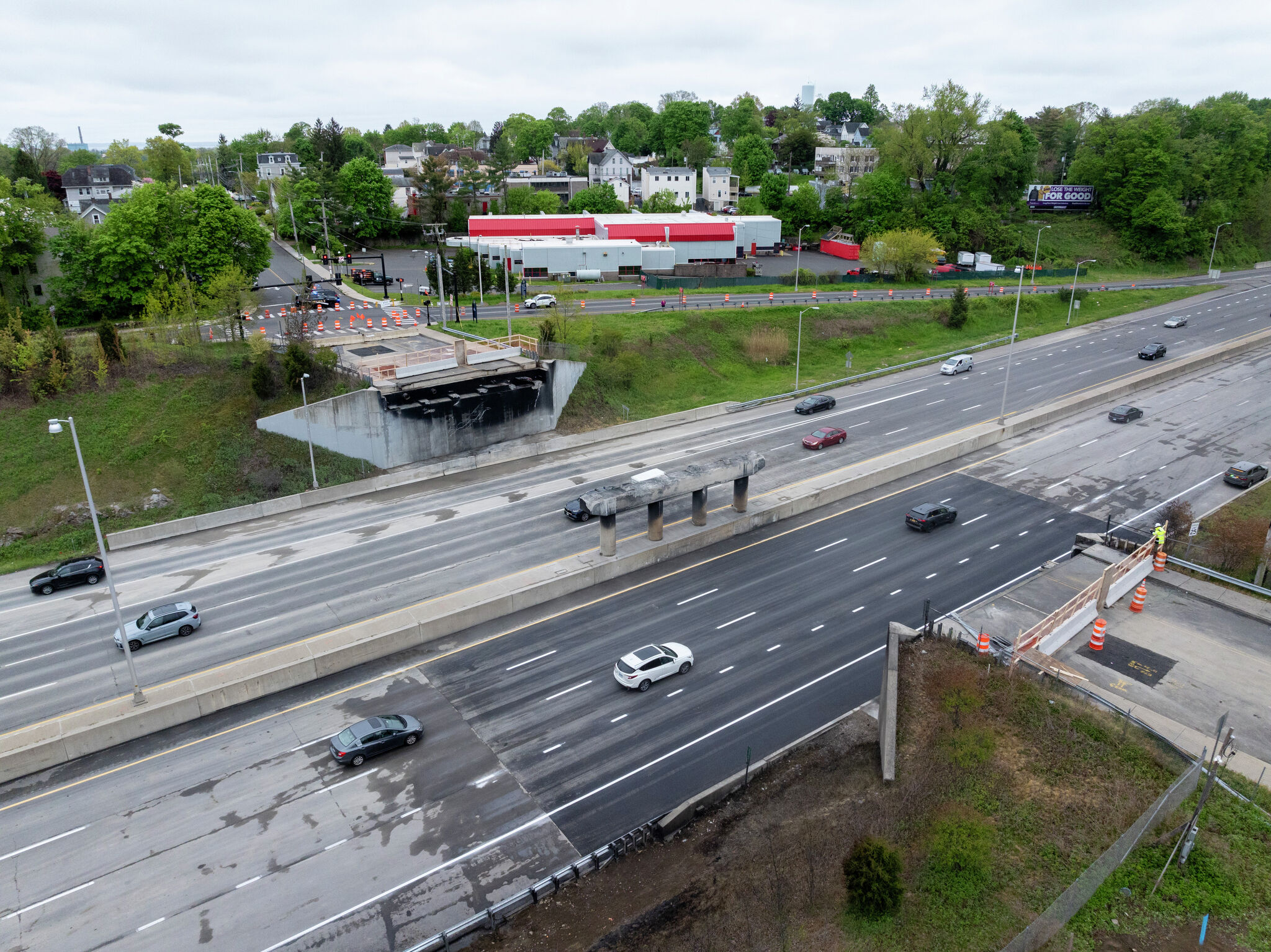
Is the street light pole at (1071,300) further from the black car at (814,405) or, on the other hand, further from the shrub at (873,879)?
the shrub at (873,879)

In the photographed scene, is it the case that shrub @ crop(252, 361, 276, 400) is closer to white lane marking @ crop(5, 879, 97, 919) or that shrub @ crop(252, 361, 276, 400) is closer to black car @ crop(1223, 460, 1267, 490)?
white lane marking @ crop(5, 879, 97, 919)

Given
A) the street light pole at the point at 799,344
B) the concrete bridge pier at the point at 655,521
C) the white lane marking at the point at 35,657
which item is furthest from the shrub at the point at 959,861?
the street light pole at the point at 799,344

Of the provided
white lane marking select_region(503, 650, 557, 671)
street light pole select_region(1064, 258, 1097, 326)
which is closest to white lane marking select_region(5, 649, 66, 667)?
white lane marking select_region(503, 650, 557, 671)

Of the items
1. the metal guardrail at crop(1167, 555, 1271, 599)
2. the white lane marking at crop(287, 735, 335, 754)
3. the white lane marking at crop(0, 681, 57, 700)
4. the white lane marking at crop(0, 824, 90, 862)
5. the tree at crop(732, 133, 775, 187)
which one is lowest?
the white lane marking at crop(0, 824, 90, 862)

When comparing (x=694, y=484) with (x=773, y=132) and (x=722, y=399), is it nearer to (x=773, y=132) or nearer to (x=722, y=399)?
(x=722, y=399)

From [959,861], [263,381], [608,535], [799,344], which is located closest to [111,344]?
[263,381]

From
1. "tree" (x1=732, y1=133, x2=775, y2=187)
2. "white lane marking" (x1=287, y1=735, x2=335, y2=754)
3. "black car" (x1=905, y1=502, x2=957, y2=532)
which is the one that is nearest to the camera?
"white lane marking" (x1=287, y1=735, x2=335, y2=754)
